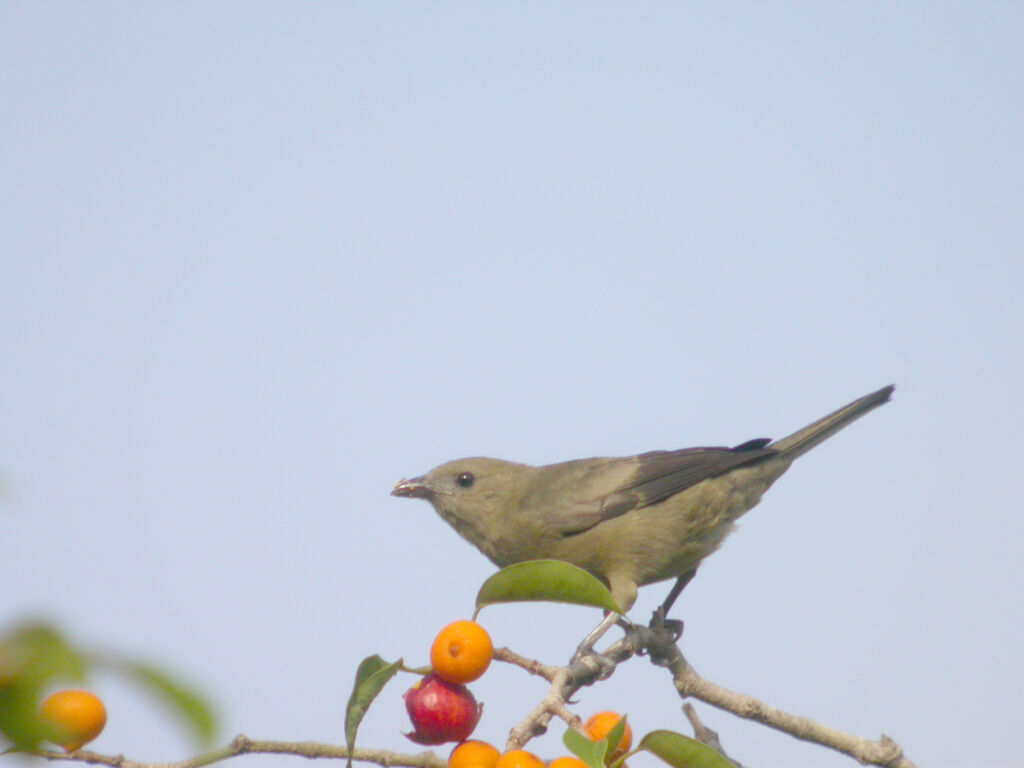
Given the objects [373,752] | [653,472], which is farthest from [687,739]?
[653,472]

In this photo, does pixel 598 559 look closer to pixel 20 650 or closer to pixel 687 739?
pixel 687 739

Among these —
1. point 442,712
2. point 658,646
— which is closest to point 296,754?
point 442,712

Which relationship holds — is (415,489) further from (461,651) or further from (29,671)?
(29,671)

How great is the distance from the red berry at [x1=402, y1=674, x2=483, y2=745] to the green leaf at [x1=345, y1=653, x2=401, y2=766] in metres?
0.27

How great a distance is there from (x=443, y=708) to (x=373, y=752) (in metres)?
0.36

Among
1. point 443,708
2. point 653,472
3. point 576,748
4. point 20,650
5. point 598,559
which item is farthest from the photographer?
point 653,472

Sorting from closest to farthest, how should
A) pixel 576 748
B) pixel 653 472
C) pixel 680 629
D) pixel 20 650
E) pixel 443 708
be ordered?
pixel 20 650
pixel 576 748
pixel 443 708
pixel 680 629
pixel 653 472

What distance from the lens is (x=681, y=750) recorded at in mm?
2854

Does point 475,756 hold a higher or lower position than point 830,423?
lower

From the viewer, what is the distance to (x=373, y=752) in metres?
3.47

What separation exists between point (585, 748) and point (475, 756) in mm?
465

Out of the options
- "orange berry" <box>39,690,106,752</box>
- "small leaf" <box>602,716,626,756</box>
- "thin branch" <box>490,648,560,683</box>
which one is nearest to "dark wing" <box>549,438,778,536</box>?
"thin branch" <box>490,648,560,683</box>

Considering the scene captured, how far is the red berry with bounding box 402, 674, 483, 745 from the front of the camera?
3283 millimetres

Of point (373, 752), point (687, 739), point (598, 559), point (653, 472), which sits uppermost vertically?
point (653, 472)
